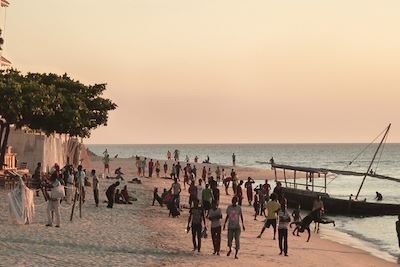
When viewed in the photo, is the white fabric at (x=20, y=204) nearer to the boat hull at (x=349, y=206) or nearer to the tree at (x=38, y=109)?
the tree at (x=38, y=109)

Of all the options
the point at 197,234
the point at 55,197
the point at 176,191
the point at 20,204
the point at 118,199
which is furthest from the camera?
the point at 118,199

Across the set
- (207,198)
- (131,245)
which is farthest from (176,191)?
(131,245)

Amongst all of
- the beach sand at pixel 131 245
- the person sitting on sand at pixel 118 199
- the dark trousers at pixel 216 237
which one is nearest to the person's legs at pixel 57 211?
the beach sand at pixel 131 245

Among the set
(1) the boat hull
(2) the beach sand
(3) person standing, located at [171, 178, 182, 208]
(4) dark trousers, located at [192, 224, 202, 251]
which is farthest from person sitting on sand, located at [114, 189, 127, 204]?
(1) the boat hull

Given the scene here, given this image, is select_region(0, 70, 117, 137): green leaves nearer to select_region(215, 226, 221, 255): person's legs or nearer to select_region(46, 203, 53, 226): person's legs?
select_region(46, 203, 53, 226): person's legs

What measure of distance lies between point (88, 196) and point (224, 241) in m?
12.2

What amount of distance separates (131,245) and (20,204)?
14.5ft

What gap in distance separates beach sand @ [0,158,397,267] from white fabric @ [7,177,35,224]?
0.37 meters

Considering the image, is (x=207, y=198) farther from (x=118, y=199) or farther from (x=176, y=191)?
(x=118, y=199)

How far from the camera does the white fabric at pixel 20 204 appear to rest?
20.8 m

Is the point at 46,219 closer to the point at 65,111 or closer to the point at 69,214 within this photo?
the point at 69,214

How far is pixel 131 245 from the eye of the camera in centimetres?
1936

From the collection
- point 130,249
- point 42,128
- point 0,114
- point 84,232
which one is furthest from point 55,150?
point 130,249

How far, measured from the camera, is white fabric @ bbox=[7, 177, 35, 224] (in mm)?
20766
